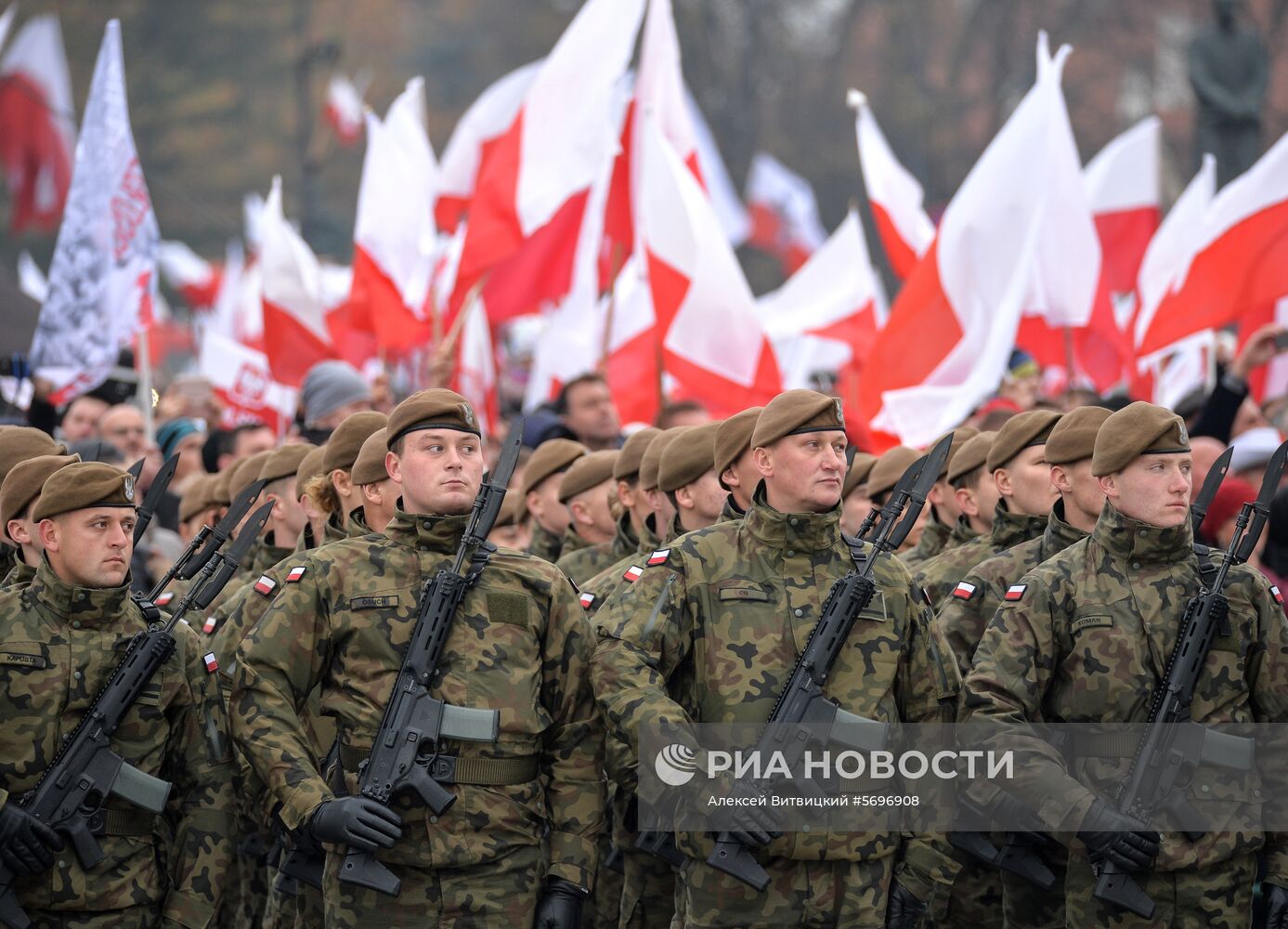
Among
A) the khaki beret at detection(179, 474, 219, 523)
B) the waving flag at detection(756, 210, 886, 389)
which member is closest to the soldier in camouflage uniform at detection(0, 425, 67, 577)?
the khaki beret at detection(179, 474, 219, 523)

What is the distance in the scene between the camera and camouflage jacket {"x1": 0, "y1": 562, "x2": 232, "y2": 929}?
584cm

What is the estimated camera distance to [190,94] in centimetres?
5197

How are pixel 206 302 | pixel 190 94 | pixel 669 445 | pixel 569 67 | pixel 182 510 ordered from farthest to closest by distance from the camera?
pixel 190 94 < pixel 206 302 < pixel 569 67 < pixel 182 510 < pixel 669 445

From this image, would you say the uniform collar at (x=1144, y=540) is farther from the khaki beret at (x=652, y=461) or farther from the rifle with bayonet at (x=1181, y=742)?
the khaki beret at (x=652, y=461)

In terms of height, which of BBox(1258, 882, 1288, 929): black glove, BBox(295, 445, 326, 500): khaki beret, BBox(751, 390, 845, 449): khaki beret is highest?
BBox(751, 390, 845, 449): khaki beret

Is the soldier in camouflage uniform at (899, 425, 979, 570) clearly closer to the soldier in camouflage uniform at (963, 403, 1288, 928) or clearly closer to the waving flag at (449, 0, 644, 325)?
the soldier in camouflage uniform at (963, 403, 1288, 928)

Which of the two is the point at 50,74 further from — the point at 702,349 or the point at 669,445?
the point at 669,445

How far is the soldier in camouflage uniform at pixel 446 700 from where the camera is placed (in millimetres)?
5734

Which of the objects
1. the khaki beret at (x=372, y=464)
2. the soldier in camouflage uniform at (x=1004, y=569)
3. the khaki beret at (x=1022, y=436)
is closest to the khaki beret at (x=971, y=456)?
the khaki beret at (x=1022, y=436)

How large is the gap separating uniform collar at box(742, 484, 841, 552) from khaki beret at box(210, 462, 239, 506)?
11.5 feet

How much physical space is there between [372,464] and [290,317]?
27.9ft

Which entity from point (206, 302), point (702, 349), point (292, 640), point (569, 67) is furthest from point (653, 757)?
point (206, 302)

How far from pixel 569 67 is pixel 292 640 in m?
8.62

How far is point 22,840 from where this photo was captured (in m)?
5.68
